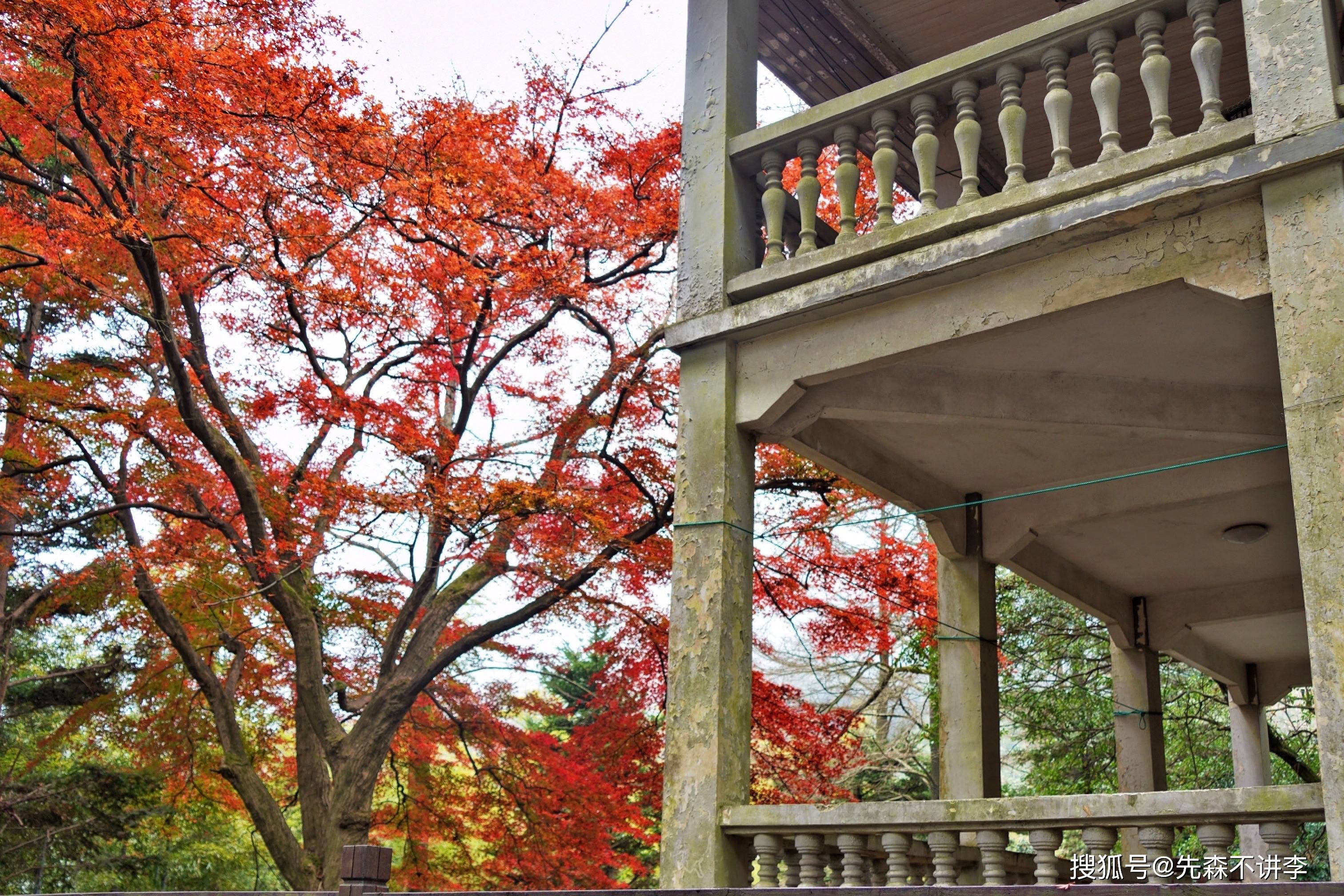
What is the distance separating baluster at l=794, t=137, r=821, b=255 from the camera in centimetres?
528

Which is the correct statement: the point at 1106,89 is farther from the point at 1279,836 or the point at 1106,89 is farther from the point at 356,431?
the point at 356,431

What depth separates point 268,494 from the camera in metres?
10.4

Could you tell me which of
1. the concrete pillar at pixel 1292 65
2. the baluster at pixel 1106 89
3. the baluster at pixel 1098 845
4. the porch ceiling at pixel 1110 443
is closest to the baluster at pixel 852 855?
the baluster at pixel 1098 845

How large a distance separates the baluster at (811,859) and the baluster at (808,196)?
2502mm

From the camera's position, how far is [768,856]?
4.71 meters

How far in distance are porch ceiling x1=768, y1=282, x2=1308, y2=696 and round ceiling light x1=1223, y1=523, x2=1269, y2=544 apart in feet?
0.13

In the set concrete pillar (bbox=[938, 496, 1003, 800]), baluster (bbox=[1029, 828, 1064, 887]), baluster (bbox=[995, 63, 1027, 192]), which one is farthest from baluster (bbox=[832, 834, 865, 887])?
baluster (bbox=[995, 63, 1027, 192])

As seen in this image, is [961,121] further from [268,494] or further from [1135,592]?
[268,494]

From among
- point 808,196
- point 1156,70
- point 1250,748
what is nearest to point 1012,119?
point 1156,70

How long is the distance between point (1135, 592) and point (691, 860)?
16.2 feet

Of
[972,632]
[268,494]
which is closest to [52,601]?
[268,494]

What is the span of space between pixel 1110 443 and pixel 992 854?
9.18 ft

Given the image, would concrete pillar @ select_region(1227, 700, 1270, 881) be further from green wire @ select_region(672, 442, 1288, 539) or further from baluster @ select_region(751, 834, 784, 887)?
baluster @ select_region(751, 834, 784, 887)

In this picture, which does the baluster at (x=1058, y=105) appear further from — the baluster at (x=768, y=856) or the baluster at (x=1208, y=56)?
the baluster at (x=768, y=856)
